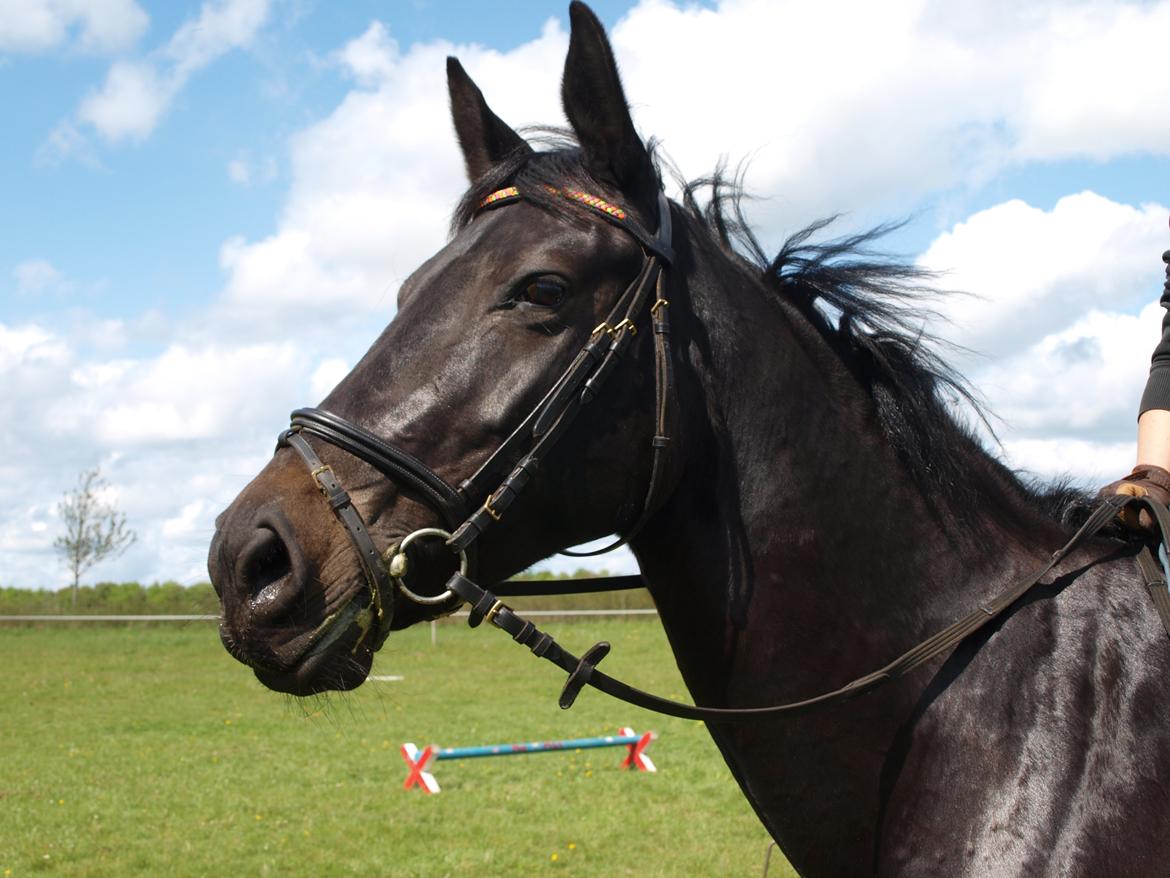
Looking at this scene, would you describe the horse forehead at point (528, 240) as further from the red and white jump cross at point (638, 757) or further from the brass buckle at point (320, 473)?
the red and white jump cross at point (638, 757)

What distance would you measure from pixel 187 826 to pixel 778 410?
9534mm

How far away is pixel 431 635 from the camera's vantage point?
101 feet

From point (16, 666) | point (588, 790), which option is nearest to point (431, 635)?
point (16, 666)

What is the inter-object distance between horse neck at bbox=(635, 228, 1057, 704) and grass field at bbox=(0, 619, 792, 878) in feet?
3.30

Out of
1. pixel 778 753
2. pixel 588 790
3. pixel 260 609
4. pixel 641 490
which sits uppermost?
pixel 641 490

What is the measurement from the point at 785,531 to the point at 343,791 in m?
10.2

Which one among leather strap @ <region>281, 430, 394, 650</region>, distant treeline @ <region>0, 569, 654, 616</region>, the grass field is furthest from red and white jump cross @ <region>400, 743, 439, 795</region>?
distant treeline @ <region>0, 569, 654, 616</region>

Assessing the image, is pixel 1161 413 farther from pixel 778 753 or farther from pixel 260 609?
pixel 260 609

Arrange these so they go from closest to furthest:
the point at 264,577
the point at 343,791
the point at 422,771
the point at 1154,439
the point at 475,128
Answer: the point at 264,577 → the point at 1154,439 → the point at 475,128 → the point at 343,791 → the point at 422,771

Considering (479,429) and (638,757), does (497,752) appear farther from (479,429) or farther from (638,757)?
(479,429)

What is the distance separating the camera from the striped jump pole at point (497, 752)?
37.2ft

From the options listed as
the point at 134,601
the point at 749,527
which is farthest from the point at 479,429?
the point at 134,601

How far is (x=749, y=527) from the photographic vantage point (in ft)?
8.80

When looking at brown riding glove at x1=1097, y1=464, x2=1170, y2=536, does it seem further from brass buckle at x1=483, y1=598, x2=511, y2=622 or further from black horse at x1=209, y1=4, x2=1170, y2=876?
brass buckle at x1=483, y1=598, x2=511, y2=622
